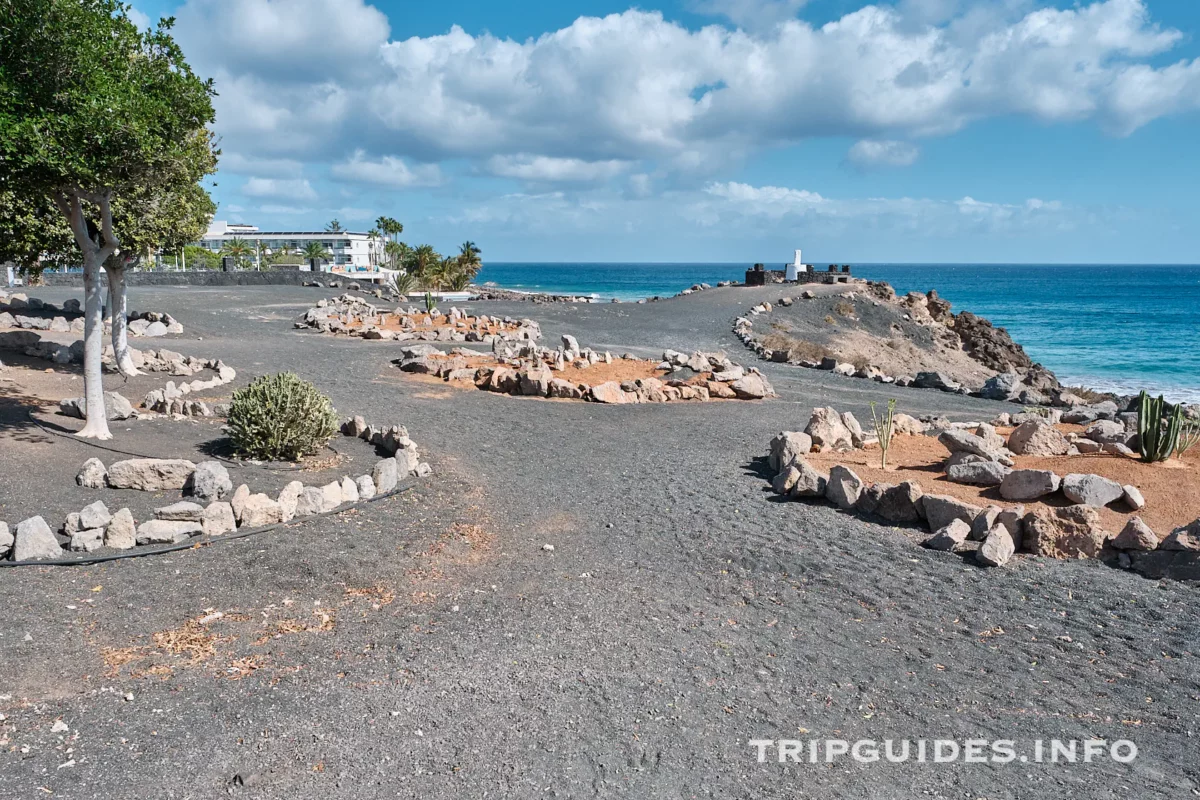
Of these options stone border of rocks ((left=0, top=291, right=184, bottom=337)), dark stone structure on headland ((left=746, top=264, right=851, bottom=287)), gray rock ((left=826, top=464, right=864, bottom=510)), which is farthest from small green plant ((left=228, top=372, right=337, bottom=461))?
dark stone structure on headland ((left=746, top=264, right=851, bottom=287))

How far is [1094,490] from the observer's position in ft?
28.7

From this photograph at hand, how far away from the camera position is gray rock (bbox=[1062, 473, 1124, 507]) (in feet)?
28.7

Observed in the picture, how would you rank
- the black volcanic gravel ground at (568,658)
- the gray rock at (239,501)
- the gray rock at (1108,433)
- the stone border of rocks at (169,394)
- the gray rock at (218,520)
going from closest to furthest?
the black volcanic gravel ground at (568,658) → the gray rock at (218,520) → the gray rock at (239,501) → the stone border of rocks at (169,394) → the gray rock at (1108,433)

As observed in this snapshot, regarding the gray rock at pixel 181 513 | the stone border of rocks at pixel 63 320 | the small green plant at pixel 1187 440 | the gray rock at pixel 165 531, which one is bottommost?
the gray rock at pixel 165 531

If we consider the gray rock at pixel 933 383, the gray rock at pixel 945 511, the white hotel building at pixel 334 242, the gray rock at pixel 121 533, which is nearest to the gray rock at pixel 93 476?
the gray rock at pixel 121 533

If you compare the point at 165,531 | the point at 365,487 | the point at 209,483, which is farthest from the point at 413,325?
the point at 165,531

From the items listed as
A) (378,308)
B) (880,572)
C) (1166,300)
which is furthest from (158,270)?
(1166,300)

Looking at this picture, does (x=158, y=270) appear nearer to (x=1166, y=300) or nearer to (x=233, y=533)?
(x=233, y=533)

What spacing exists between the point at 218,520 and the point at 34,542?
1414mm

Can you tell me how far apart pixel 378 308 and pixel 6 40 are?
85.3 feet

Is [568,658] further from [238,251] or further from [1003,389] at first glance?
[238,251]

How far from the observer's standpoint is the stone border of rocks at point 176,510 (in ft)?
23.1

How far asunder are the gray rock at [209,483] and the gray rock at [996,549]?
7257 mm

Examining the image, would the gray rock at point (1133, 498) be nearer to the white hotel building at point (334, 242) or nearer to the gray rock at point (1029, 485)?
the gray rock at point (1029, 485)
